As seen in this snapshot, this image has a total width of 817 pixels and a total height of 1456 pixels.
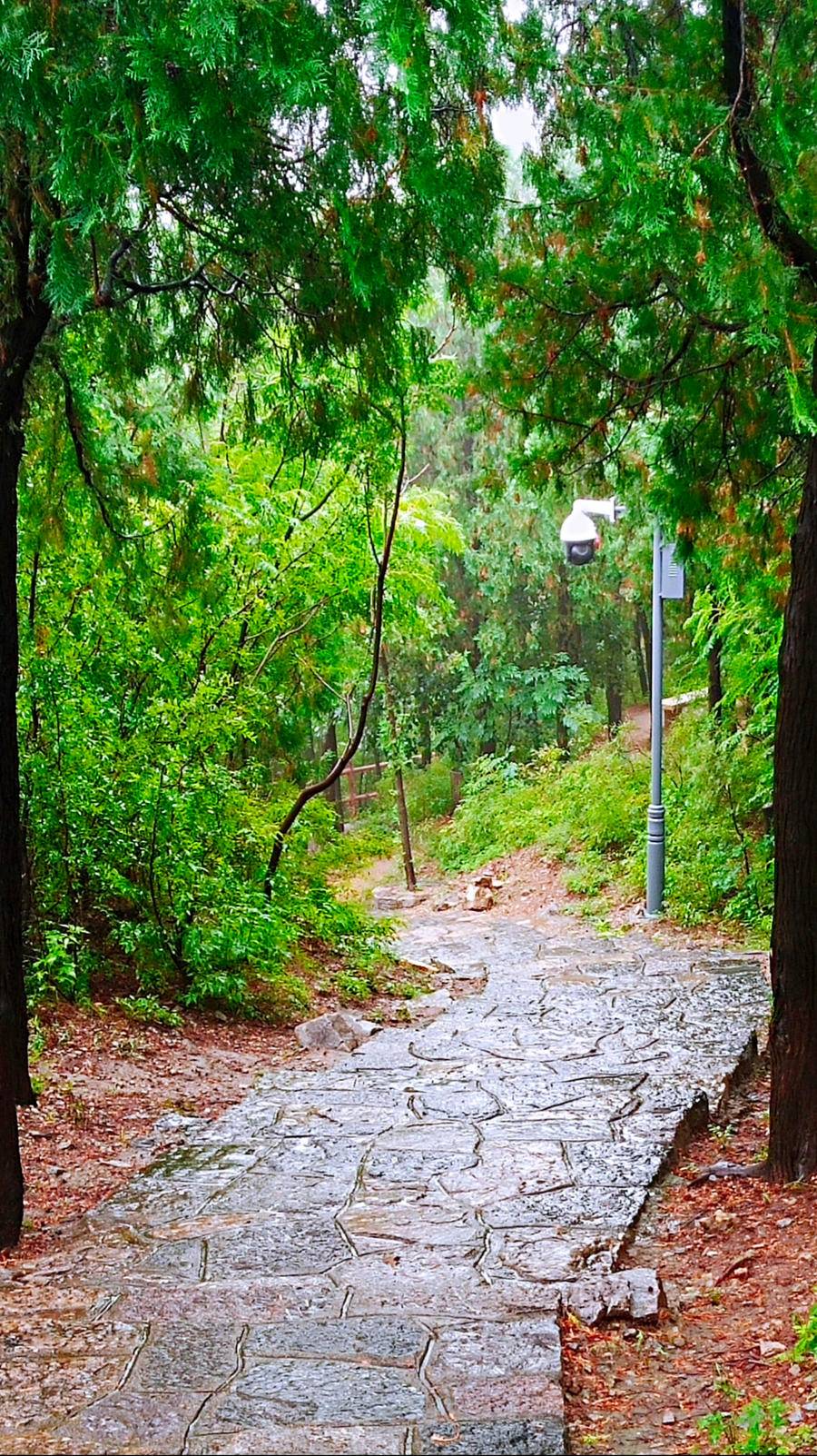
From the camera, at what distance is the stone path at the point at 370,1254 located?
10.4 ft

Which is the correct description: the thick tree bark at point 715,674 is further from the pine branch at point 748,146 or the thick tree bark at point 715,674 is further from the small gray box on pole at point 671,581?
the pine branch at point 748,146

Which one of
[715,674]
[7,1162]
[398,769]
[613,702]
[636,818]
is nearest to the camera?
[7,1162]

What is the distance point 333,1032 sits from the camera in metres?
8.12

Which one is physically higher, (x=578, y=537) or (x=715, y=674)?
(x=578, y=537)

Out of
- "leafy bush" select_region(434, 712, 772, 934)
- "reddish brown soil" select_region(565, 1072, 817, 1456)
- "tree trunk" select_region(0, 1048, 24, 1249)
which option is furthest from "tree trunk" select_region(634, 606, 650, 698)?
"tree trunk" select_region(0, 1048, 24, 1249)

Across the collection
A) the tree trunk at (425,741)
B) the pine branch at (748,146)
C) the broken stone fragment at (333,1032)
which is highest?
the pine branch at (748,146)

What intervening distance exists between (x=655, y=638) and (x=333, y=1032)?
17.8 feet

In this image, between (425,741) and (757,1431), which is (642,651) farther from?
(757,1431)

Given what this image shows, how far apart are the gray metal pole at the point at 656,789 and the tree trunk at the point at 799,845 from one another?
6.93 meters

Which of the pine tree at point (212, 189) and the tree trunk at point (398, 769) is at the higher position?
the pine tree at point (212, 189)

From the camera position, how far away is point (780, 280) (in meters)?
4.10

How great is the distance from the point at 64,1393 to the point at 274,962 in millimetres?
5462

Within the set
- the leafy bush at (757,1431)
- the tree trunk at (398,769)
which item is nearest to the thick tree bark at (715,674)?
the tree trunk at (398,769)

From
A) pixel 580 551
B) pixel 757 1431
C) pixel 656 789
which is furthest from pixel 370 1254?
pixel 580 551
